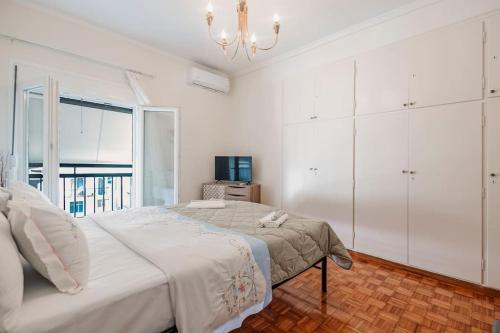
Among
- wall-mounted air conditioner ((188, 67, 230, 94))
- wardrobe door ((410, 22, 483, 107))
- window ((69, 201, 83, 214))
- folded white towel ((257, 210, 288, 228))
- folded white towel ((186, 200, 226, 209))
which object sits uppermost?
wall-mounted air conditioner ((188, 67, 230, 94))

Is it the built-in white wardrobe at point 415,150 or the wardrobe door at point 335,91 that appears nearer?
the built-in white wardrobe at point 415,150

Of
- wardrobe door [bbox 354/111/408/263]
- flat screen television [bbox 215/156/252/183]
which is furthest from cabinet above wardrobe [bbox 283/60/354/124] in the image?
flat screen television [bbox 215/156/252/183]

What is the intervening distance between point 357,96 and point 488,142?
133 cm

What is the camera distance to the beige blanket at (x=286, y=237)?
1.63 m

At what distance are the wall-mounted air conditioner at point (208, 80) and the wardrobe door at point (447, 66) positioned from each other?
9.36ft

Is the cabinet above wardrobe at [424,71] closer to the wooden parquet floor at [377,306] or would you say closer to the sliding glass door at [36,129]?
the wooden parquet floor at [377,306]

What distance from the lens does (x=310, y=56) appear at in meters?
3.48

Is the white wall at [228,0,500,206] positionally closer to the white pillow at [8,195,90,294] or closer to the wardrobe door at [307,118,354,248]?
the wardrobe door at [307,118,354,248]

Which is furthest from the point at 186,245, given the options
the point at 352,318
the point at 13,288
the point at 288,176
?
the point at 288,176

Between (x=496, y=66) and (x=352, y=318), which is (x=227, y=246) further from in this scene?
(x=496, y=66)

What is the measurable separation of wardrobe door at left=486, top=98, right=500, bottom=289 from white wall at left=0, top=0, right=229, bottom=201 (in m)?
3.65

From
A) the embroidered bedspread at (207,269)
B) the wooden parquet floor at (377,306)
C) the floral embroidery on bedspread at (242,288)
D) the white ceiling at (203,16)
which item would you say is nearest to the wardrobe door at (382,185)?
the wooden parquet floor at (377,306)

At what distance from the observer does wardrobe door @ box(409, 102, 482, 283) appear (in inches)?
88.1

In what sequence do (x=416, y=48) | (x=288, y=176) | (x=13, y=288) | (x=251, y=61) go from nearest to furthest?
(x=13, y=288)
(x=416, y=48)
(x=288, y=176)
(x=251, y=61)
